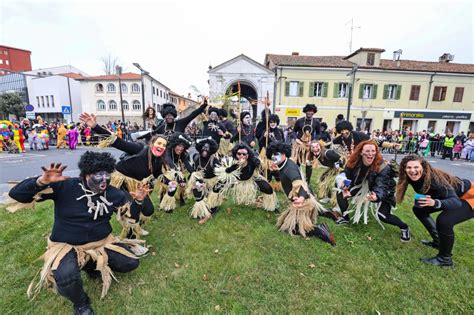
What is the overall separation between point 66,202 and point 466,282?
157 inches

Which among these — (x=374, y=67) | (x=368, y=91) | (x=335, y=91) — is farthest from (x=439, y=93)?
(x=335, y=91)

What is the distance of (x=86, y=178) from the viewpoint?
2.11 meters

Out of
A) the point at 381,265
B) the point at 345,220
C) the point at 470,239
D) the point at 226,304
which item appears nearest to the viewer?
the point at 226,304

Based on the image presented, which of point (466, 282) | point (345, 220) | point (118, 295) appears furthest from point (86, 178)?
point (466, 282)

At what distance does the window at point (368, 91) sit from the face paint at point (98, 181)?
2339cm

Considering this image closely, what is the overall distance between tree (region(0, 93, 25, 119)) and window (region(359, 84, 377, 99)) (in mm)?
46262

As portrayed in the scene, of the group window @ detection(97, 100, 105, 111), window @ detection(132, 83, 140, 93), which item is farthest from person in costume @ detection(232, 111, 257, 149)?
window @ detection(97, 100, 105, 111)

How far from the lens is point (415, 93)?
21281 mm

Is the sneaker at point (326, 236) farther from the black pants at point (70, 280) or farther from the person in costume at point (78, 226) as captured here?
the black pants at point (70, 280)

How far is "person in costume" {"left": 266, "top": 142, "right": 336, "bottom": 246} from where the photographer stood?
310cm

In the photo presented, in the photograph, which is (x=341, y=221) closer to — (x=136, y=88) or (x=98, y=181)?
(x=98, y=181)

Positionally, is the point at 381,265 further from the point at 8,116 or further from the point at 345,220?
the point at 8,116

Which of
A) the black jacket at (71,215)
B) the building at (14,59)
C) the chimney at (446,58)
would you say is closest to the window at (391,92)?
the chimney at (446,58)

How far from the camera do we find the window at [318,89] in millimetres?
20672
